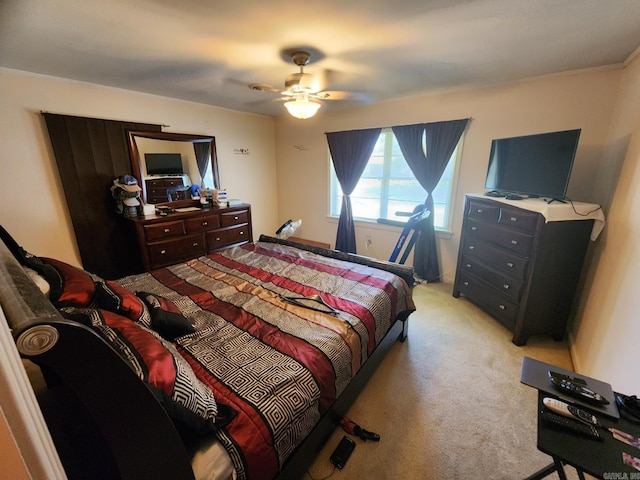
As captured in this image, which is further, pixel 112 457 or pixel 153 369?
pixel 153 369

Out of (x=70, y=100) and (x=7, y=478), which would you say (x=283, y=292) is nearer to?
(x=7, y=478)

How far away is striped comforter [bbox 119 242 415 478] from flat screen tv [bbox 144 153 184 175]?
164cm

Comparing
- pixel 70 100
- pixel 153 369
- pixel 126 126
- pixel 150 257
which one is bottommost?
pixel 150 257

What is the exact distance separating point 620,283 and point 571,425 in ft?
4.25

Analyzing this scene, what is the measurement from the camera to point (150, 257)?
2.87 m

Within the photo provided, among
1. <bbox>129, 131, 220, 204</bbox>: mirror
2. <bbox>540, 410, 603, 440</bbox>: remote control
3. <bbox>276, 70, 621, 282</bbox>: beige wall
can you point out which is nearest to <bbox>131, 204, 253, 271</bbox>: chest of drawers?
<bbox>129, 131, 220, 204</bbox>: mirror

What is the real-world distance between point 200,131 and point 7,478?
155 inches

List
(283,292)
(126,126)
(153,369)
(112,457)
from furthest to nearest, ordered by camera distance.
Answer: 1. (126,126)
2. (283,292)
3. (153,369)
4. (112,457)

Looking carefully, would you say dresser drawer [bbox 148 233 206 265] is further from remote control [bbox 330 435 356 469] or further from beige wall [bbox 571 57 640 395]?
beige wall [bbox 571 57 640 395]

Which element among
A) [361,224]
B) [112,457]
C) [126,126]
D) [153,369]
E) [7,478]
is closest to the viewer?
[7,478]

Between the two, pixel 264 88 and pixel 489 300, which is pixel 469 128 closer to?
pixel 489 300

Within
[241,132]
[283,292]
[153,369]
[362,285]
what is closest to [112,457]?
[153,369]

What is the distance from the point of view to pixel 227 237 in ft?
12.0

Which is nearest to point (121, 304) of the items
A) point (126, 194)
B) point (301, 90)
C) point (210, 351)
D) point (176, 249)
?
point (210, 351)
